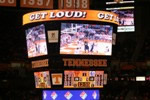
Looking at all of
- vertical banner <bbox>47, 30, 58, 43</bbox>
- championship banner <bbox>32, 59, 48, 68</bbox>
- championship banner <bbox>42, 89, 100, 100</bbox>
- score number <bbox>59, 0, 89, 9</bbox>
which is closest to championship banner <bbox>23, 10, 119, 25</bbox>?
vertical banner <bbox>47, 30, 58, 43</bbox>

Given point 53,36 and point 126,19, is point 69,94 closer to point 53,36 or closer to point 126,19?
point 53,36

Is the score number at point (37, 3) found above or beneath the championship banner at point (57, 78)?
above

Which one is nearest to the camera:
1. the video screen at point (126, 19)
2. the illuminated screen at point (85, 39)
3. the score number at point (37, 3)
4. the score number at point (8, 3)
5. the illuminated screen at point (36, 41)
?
the illuminated screen at point (85, 39)

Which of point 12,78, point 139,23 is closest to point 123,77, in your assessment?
point 139,23

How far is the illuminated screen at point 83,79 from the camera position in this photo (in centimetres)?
1030

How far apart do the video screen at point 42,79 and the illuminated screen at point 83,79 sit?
469 millimetres

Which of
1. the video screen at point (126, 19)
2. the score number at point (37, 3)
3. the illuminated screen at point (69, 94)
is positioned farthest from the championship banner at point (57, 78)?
the video screen at point (126, 19)

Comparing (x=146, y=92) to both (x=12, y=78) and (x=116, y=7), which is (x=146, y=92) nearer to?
(x=12, y=78)

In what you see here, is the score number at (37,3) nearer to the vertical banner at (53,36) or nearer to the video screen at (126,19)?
the video screen at (126,19)

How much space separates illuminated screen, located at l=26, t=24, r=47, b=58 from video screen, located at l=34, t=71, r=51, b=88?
516 mm

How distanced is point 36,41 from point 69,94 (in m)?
1.61

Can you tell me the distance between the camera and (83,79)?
1043 cm

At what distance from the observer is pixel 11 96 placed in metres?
24.3

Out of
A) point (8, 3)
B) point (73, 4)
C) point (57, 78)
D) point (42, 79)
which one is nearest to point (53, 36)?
point (57, 78)
